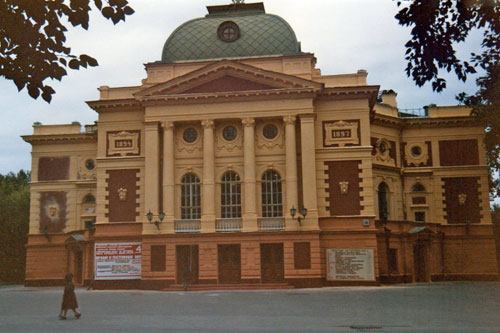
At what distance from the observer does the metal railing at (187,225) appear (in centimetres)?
4400

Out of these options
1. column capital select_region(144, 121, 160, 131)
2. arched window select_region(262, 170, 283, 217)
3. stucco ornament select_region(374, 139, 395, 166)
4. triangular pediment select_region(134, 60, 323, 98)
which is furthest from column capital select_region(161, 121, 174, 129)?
stucco ornament select_region(374, 139, 395, 166)

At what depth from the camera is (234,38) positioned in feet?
157

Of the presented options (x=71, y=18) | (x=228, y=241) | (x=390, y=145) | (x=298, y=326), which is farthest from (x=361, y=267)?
(x=71, y=18)

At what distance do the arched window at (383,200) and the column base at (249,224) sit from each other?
11771 millimetres

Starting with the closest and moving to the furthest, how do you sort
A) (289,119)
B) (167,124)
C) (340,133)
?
1. (289,119)
2. (340,133)
3. (167,124)

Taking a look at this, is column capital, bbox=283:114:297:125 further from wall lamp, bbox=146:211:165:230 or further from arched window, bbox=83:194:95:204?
arched window, bbox=83:194:95:204

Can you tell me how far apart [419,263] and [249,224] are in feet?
48.5

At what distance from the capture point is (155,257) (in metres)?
43.9

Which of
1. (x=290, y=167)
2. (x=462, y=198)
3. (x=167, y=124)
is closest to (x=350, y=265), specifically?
(x=290, y=167)

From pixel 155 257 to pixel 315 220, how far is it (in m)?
11.4

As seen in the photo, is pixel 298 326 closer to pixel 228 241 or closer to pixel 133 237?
pixel 228 241

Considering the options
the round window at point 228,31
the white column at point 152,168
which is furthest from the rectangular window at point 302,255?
the round window at point 228,31

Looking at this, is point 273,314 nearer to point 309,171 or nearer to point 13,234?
point 309,171

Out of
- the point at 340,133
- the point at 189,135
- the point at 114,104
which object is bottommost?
the point at 340,133
